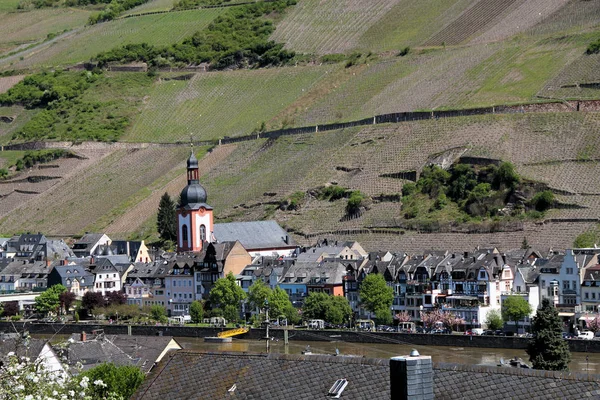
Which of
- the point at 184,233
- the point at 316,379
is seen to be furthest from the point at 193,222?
the point at 316,379

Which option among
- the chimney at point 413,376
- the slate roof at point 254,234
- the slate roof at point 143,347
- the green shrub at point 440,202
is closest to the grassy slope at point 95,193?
the slate roof at point 254,234

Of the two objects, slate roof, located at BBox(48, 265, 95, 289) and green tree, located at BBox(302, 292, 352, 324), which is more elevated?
slate roof, located at BBox(48, 265, 95, 289)

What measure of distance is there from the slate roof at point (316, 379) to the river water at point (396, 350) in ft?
138

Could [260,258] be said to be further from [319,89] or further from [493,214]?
[319,89]

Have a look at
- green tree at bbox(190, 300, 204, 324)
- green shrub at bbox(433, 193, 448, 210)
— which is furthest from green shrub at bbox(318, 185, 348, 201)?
green tree at bbox(190, 300, 204, 324)

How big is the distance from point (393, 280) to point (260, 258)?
17884 millimetres

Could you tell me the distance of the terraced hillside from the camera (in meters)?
121

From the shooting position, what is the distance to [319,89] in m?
178

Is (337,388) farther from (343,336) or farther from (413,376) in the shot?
(343,336)

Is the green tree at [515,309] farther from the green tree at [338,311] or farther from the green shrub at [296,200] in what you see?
the green shrub at [296,200]

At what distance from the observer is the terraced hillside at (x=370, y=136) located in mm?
120938

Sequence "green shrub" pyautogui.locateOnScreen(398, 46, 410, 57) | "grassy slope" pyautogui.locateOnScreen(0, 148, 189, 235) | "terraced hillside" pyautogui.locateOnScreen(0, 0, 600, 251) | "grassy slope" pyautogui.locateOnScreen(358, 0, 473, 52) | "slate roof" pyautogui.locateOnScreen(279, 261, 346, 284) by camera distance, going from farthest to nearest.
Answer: "grassy slope" pyautogui.locateOnScreen(358, 0, 473, 52), "green shrub" pyautogui.locateOnScreen(398, 46, 410, 57), "grassy slope" pyautogui.locateOnScreen(0, 148, 189, 235), "terraced hillside" pyautogui.locateOnScreen(0, 0, 600, 251), "slate roof" pyautogui.locateOnScreen(279, 261, 346, 284)

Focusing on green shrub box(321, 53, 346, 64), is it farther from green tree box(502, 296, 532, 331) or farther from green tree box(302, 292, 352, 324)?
green tree box(502, 296, 532, 331)

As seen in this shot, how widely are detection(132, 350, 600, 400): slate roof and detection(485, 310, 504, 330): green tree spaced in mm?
57984
